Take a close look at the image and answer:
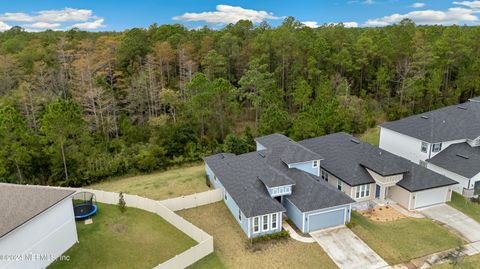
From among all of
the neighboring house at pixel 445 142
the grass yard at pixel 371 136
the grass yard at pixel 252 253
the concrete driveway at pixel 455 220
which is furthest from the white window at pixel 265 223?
the grass yard at pixel 371 136

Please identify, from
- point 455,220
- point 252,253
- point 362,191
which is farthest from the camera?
point 362,191

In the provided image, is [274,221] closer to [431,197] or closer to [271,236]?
[271,236]

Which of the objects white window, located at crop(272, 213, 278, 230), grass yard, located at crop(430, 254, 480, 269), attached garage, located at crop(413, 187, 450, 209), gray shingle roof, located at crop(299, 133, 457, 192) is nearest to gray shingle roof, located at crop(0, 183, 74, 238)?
white window, located at crop(272, 213, 278, 230)

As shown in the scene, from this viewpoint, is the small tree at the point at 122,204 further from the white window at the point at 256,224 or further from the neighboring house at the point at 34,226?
Answer: the white window at the point at 256,224

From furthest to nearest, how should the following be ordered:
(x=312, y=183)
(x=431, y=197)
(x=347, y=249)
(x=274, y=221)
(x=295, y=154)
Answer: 1. (x=295, y=154)
2. (x=431, y=197)
3. (x=312, y=183)
4. (x=274, y=221)
5. (x=347, y=249)

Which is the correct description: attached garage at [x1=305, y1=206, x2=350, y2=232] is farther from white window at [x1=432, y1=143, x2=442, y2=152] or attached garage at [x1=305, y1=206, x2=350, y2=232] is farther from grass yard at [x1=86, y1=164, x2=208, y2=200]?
white window at [x1=432, y1=143, x2=442, y2=152]

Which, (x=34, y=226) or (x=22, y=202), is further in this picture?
(x=22, y=202)

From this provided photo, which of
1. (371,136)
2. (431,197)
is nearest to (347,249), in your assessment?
(431,197)
